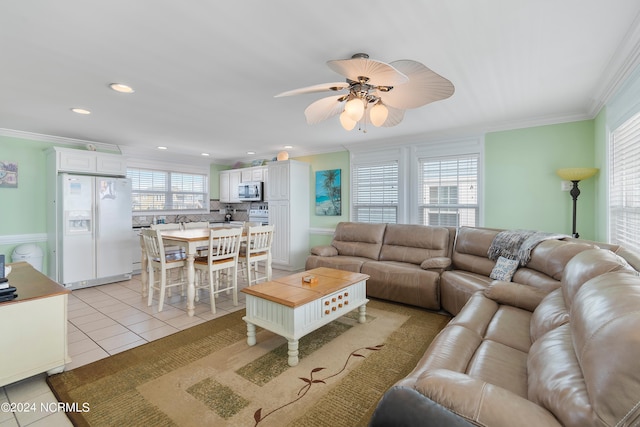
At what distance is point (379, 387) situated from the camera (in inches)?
78.4

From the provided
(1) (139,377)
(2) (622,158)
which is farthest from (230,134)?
(2) (622,158)

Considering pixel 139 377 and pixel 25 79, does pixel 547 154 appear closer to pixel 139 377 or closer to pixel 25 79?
pixel 139 377

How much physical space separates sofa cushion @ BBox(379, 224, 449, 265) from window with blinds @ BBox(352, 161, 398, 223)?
0.47 m

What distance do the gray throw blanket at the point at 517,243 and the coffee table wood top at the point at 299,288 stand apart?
151cm

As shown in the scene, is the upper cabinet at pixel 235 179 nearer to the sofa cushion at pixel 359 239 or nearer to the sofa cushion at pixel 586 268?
the sofa cushion at pixel 359 239

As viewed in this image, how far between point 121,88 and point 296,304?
2454 mm

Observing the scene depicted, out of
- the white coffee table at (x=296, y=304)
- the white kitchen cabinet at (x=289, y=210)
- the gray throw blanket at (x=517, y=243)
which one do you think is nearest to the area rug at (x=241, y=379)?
the white coffee table at (x=296, y=304)

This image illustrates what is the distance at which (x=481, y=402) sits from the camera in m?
0.89

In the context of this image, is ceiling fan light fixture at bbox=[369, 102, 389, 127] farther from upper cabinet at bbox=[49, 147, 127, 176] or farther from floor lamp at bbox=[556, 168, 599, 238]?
upper cabinet at bbox=[49, 147, 127, 176]

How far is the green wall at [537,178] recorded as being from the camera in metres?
3.44

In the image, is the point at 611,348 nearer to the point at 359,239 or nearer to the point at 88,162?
the point at 359,239

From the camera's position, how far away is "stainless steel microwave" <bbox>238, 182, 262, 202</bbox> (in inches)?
241

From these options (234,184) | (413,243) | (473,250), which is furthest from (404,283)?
(234,184)

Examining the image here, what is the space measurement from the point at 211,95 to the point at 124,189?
2.96 m
